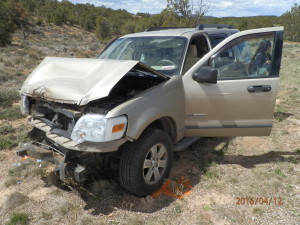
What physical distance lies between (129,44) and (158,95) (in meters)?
1.65

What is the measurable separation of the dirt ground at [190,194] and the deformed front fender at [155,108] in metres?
0.77

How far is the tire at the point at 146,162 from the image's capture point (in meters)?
2.83

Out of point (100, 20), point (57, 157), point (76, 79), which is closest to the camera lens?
point (57, 157)

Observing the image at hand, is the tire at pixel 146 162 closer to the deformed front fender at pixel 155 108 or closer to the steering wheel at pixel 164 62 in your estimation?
the deformed front fender at pixel 155 108

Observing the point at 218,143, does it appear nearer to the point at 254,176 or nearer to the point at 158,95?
the point at 254,176

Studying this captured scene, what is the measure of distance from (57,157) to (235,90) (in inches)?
89.9

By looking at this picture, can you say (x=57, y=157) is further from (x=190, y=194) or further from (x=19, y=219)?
(x=190, y=194)

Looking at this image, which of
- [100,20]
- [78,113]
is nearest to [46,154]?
[78,113]

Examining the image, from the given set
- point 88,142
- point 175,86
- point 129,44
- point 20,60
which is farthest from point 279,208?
point 20,60

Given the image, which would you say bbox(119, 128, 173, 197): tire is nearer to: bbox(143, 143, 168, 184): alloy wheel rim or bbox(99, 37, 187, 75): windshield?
bbox(143, 143, 168, 184): alloy wheel rim

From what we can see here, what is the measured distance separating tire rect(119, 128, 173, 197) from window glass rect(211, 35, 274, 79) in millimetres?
1207

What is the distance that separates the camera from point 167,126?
3432 mm

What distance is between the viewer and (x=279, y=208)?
9.79 ft

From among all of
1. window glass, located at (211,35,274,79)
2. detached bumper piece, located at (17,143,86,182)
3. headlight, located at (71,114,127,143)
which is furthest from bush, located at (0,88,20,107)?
window glass, located at (211,35,274,79)
